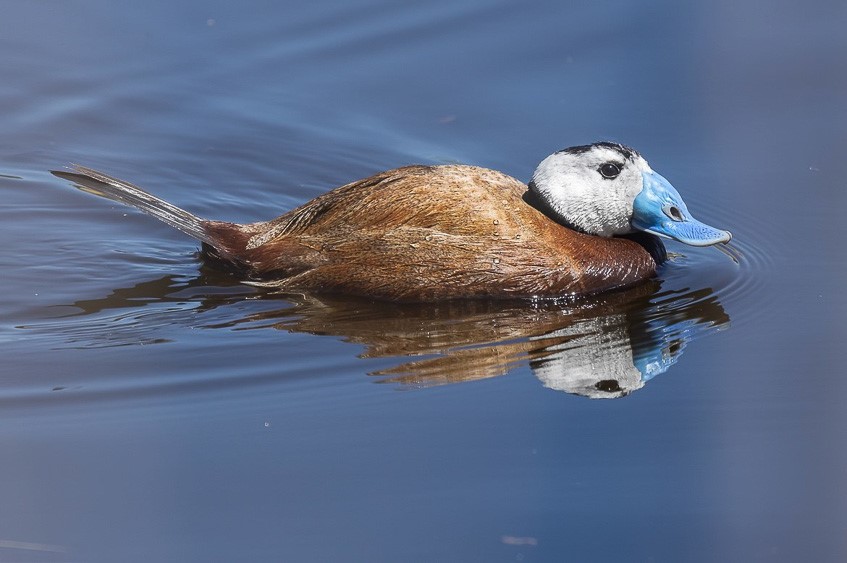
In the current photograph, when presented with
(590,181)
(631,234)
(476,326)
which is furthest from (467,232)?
(631,234)

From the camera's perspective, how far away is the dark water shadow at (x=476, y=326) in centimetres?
647

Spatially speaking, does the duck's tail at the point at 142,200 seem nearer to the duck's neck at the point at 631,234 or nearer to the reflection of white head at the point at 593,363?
the duck's neck at the point at 631,234

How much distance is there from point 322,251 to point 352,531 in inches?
116

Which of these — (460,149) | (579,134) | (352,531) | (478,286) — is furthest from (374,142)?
(352,531)

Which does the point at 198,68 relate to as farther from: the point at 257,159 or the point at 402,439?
the point at 402,439

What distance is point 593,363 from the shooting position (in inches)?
259

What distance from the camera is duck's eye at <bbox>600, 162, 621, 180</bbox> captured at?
782cm

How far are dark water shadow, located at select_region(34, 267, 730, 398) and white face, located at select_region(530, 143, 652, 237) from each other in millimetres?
541

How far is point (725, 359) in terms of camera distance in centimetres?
660

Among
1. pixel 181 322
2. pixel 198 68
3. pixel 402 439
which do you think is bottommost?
pixel 402 439

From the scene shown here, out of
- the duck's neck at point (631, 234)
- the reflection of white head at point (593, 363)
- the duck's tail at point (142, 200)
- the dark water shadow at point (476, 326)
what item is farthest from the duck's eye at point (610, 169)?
the duck's tail at point (142, 200)

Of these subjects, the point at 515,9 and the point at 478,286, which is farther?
the point at 515,9

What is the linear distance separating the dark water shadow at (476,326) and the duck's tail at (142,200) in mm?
271

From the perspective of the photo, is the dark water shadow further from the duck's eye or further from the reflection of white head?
the duck's eye
